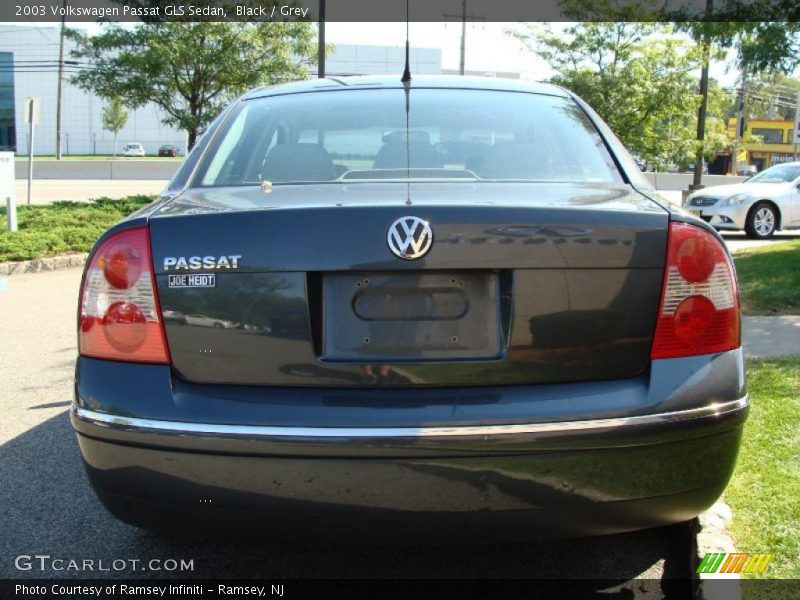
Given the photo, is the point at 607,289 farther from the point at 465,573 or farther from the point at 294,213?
the point at 465,573

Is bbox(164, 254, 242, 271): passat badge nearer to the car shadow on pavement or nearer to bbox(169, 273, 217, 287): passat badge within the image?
bbox(169, 273, 217, 287): passat badge

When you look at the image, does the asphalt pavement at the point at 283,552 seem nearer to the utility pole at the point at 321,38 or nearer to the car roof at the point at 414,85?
the car roof at the point at 414,85

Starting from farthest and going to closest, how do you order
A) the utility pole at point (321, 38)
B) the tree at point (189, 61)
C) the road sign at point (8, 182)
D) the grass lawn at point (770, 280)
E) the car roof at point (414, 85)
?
the utility pole at point (321, 38) < the tree at point (189, 61) < the road sign at point (8, 182) < the grass lawn at point (770, 280) < the car roof at point (414, 85)

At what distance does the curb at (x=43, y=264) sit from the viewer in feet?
33.6

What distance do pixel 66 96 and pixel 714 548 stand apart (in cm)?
7973

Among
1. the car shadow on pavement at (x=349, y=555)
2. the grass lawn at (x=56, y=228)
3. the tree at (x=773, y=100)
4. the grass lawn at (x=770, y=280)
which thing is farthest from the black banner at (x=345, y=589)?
the tree at (x=773, y=100)

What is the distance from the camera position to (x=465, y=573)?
2773 millimetres

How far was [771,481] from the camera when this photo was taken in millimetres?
3242

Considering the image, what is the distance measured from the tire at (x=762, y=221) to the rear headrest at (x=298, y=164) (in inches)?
529

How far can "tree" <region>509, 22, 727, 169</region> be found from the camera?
54.5ft

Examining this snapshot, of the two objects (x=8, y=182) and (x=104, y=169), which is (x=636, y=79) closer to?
(x=8, y=182)

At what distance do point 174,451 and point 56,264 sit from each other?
9.69 m

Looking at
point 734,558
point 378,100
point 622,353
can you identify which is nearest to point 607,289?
point 622,353

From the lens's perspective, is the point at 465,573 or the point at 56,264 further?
the point at 56,264
